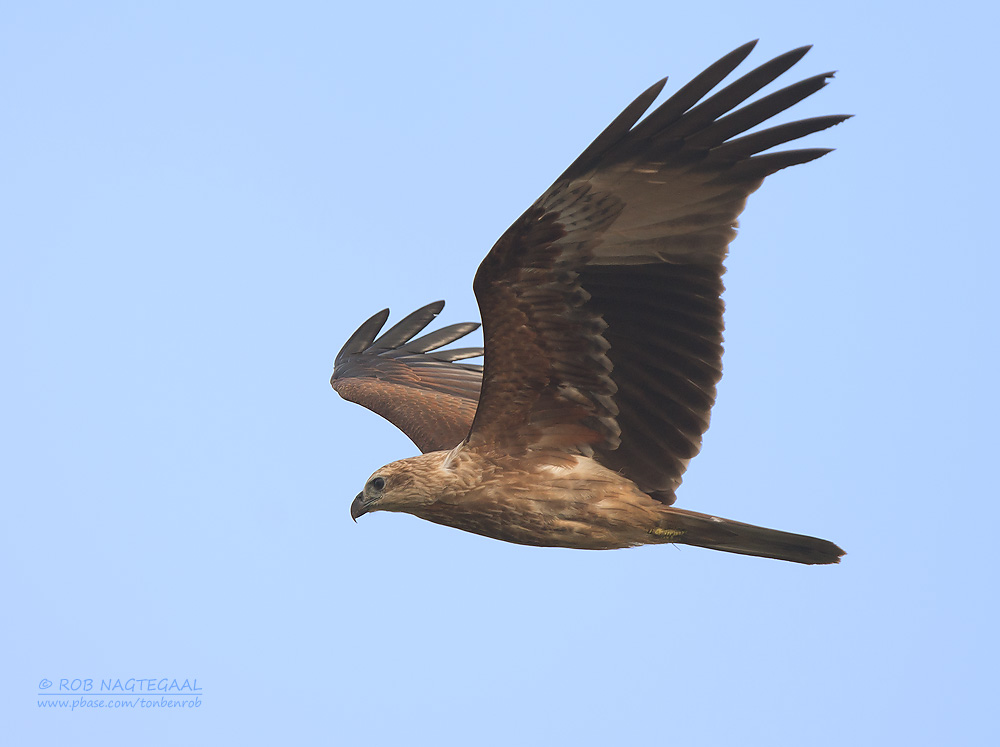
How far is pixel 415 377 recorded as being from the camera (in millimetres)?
10086

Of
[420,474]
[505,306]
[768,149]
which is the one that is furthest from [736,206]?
[420,474]

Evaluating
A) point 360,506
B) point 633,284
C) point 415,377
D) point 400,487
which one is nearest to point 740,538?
point 633,284

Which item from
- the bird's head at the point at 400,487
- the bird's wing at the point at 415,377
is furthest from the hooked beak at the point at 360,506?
the bird's wing at the point at 415,377

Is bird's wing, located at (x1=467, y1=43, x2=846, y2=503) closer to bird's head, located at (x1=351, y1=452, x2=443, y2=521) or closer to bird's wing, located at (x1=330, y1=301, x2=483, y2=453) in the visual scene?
bird's head, located at (x1=351, y1=452, x2=443, y2=521)

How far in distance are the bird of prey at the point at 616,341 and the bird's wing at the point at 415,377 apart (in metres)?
1.37

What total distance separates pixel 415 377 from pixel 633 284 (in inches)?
150

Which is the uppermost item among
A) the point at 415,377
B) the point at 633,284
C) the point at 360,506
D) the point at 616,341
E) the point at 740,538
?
the point at 415,377

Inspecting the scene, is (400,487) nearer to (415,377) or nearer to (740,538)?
(740,538)

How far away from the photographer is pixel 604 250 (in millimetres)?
6453

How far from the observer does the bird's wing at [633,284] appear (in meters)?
6.06

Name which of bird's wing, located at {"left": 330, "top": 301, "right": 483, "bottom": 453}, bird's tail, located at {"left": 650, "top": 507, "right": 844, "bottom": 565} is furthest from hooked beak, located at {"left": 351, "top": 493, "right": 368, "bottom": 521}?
bird's tail, located at {"left": 650, "top": 507, "right": 844, "bottom": 565}

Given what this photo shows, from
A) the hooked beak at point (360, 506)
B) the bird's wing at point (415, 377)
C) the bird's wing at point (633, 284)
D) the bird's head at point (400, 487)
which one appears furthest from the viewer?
the bird's wing at point (415, 377)

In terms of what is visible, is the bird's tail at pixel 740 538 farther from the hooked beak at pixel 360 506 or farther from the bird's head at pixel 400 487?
the hooked beak at pixel 360 506

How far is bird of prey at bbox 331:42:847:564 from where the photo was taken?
20.1ft
